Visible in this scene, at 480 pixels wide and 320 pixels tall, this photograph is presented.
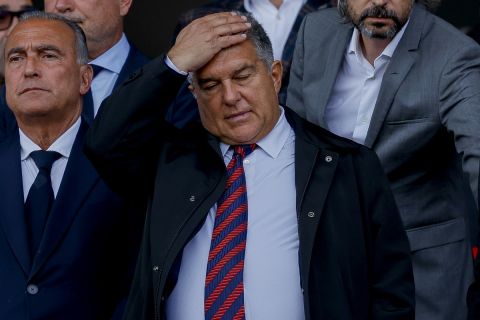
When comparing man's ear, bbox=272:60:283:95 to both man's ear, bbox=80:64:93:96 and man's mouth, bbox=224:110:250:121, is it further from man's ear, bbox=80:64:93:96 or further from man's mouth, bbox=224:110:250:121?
man's ear, bbox=80:64:93:96

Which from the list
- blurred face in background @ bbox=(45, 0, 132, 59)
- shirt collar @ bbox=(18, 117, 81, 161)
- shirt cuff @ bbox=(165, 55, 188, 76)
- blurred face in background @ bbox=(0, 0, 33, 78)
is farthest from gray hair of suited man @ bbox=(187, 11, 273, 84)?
blurred face in background @ bbox=(0, 0, 33, 78)

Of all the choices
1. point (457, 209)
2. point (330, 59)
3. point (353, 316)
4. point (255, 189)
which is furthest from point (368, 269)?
point (330, 59)

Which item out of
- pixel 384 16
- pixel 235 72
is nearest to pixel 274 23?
pixel 384 16

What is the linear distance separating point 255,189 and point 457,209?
3.25ft

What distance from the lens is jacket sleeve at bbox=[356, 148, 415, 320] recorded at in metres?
3.75

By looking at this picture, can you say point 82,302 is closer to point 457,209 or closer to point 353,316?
point 353,316

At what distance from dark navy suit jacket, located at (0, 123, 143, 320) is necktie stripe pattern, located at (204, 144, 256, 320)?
561mm

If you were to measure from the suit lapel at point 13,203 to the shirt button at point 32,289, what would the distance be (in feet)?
0.14

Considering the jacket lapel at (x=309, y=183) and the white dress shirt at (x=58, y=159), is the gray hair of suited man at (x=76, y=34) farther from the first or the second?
the jacket lapel at (x=309, y=183)

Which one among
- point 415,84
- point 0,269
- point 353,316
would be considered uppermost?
point 415,84

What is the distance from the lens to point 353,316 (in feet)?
12.0

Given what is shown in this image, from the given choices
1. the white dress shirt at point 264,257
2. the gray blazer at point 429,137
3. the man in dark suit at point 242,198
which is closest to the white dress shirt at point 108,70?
the gray blazer at point 429,137

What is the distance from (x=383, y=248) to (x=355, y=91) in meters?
0.92

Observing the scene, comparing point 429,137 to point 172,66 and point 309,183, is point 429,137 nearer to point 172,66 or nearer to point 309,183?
point 309,183
